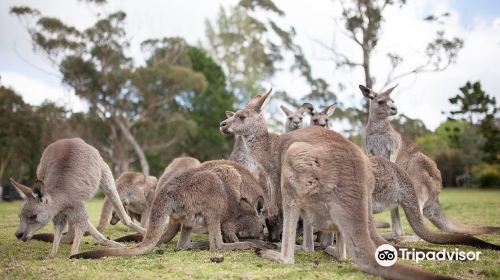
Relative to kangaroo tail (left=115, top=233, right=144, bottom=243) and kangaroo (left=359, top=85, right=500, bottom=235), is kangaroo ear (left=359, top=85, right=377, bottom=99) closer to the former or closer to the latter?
kangaroo (left=359, top=85, right=500, bottom=235)

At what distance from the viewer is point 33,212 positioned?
18.5 ft

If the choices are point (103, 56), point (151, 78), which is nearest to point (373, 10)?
point (151, 78)

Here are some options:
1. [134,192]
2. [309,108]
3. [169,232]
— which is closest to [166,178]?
[134,192]

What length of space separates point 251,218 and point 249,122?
1143mm

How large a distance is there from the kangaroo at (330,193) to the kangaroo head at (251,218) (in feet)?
3.00

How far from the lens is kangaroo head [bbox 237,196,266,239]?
246 inches

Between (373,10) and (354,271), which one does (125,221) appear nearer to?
(354,271)

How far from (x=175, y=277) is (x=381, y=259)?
65.3 inches

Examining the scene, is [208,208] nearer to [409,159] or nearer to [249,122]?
[249,122]

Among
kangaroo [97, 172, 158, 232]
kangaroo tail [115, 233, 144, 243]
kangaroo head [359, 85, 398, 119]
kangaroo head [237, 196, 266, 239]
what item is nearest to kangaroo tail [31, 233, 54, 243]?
kangaroo tail [115, 233, 144, 243]

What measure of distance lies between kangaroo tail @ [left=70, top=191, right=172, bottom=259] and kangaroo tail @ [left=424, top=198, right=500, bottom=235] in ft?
11.3

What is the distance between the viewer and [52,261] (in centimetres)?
520

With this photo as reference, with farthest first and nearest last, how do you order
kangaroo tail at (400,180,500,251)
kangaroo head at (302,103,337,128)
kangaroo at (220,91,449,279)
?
kangaroo head at (302,103,337,128), kangaroo tail at (400,180,500,251), kangaroo at (220,91,449,279)

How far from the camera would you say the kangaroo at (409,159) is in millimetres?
6758
